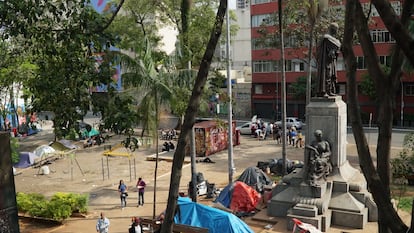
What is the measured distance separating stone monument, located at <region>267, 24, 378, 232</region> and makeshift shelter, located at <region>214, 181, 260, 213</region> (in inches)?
38.8

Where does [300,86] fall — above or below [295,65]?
below

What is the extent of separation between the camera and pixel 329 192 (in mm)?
15164

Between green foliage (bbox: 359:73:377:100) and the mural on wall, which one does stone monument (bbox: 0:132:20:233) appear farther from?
green foliage (bbox: 359:73:377:100)

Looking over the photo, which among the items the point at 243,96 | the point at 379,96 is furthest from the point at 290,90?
the point at 379,96

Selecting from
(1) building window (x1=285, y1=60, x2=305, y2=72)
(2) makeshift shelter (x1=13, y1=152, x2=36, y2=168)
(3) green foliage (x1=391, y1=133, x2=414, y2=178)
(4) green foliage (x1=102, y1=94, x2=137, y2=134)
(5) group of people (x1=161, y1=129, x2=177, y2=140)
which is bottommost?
(2) makeshift shelter (x1=13, y1=152, x2=36, y2=168)

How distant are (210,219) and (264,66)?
36.6m

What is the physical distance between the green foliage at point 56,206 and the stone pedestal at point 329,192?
712cm

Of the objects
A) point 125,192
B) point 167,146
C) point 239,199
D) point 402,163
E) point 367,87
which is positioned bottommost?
point 239,199

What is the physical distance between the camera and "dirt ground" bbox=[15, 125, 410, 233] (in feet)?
53.4

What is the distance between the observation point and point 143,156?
29.0m

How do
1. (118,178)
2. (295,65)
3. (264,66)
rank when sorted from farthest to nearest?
(264,66)
(295,65)
(118,178)

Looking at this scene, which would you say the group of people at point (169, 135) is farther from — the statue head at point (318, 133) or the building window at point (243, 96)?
the statue head at point (318, 133)

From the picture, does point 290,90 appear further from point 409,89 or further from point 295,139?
point 295,139

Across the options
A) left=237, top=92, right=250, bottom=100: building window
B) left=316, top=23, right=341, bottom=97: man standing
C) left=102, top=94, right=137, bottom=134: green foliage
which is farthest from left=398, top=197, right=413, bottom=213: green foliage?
left=237, top=92, right=250, bottom=100: building window
